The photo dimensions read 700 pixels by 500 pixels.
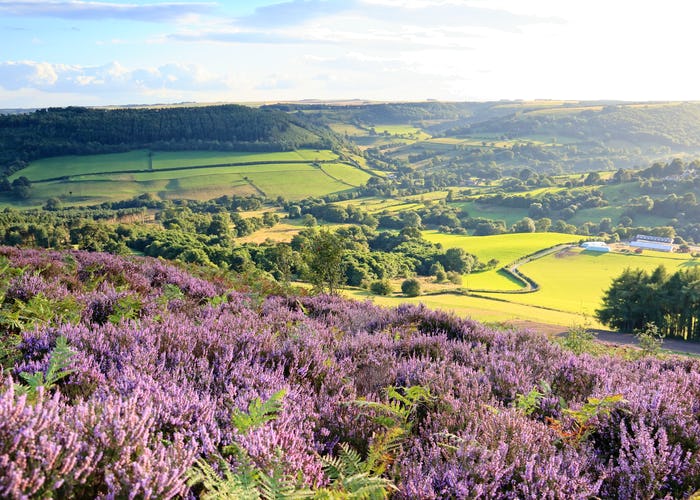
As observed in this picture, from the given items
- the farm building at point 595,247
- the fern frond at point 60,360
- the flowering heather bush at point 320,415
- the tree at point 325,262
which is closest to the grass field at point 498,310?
the tree at point 325,262

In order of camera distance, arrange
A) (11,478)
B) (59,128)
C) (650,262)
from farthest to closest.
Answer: (59,128) < (650,262) < (11,478)

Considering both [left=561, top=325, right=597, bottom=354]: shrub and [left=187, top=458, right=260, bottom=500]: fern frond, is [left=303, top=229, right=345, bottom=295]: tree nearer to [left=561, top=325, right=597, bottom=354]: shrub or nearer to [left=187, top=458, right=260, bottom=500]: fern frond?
[left=561, top=325, right=597, bottom=354]: shrub

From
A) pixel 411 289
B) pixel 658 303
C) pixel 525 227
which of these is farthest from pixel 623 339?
pixel 525 227

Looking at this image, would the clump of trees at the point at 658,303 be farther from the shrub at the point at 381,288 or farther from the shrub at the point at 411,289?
the shrub at the point at 381,288

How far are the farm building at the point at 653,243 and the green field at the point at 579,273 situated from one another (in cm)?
891

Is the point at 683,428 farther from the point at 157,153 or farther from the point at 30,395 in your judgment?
the point at 157,153

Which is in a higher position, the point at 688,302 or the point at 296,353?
the point at 296,353

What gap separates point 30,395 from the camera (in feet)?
9.54

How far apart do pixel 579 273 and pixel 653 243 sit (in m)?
46.6

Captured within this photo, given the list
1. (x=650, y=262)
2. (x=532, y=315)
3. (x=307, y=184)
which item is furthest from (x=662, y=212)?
(x=532, y=315)

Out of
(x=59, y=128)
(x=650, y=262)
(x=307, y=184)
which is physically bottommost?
(x=650, y=262)

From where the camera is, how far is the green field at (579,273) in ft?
242

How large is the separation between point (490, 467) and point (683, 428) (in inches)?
72.2

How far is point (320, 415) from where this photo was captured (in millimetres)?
3668
